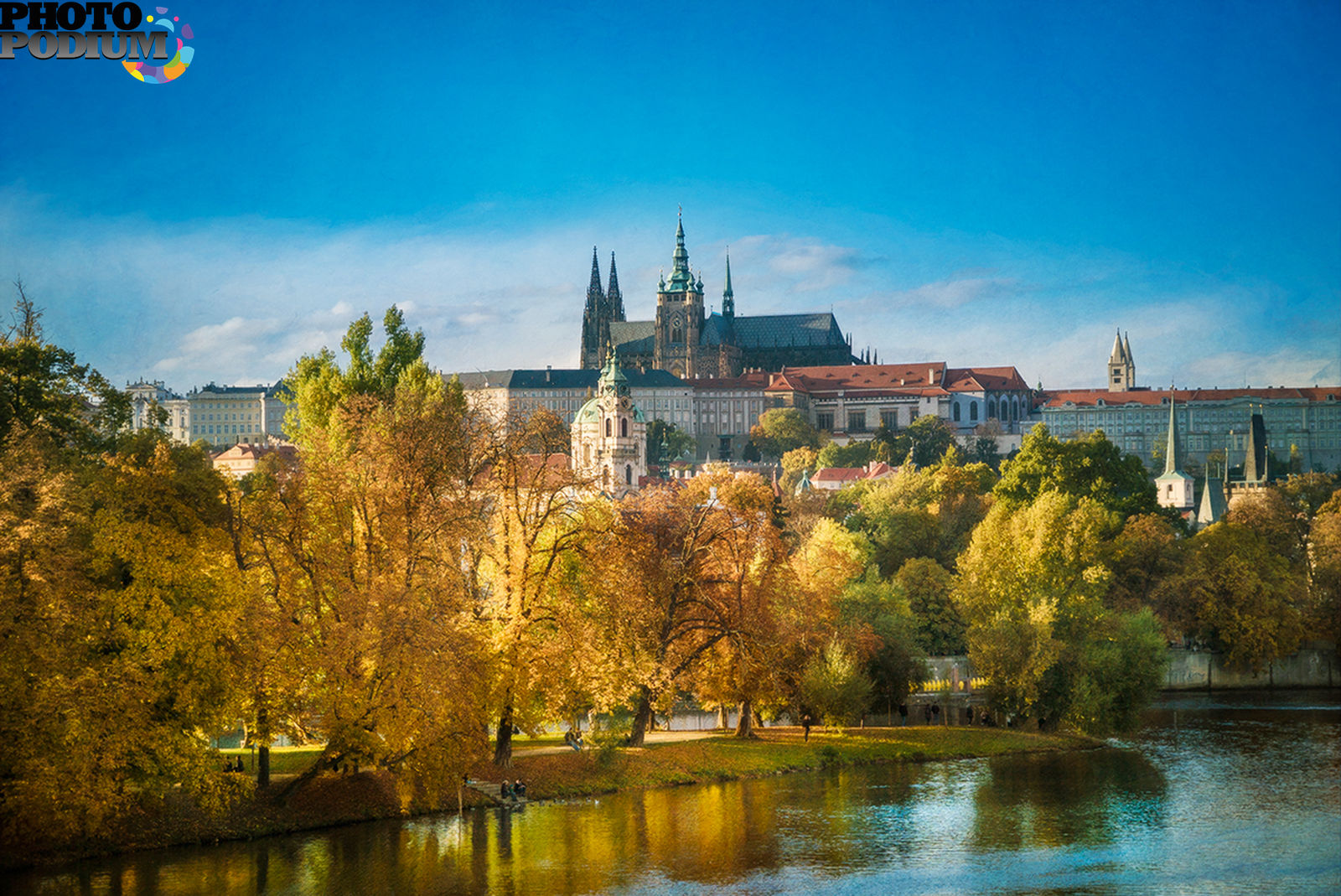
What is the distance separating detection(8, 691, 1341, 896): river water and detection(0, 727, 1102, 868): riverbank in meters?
0.72

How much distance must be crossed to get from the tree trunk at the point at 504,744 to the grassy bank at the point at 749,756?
293mm

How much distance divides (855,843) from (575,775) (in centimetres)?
1021

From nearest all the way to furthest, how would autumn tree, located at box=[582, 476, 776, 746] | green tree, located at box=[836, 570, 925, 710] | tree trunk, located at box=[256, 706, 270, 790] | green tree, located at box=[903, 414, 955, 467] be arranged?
1. tree trunk, located at box=[256, 706, 270, 790]
2. autumn tree, located at box=[582, 476, 776, 746]
3. green tree, located at box=[836, 570, 925, 710]
4. green tree, located at box=[903, 414, 955, 467]

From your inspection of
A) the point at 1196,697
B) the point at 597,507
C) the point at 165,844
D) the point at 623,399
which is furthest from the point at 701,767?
the point at 623,399

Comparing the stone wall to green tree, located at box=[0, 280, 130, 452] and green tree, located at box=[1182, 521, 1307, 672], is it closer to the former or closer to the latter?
green tree, located at box=[1182, 521, 1307, 672]

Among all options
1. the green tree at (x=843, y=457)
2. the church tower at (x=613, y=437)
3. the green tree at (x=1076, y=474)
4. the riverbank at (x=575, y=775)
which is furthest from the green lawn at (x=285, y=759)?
the green tree at (x=843, y=457)

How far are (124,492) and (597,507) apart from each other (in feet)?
46.4

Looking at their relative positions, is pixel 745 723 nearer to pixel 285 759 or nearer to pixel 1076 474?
pixel 285 759

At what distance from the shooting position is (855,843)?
117 feet

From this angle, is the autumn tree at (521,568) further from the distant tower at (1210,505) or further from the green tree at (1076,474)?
the distant tower at (1210,505)

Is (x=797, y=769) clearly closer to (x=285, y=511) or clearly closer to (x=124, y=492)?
(x=285, y=511)

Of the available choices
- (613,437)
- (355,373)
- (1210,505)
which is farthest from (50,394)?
(1210,505)

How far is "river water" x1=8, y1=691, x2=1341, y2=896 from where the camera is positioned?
31578mm

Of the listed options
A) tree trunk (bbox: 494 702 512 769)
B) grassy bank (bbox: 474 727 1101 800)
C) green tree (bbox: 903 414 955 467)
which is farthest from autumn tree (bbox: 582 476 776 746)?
green tree (bbox: 903 414 955 467)
